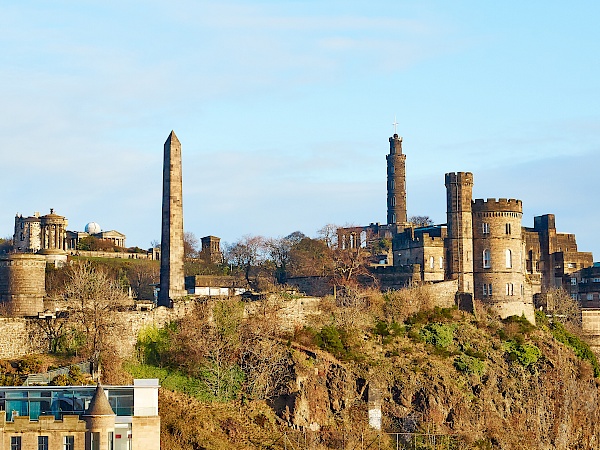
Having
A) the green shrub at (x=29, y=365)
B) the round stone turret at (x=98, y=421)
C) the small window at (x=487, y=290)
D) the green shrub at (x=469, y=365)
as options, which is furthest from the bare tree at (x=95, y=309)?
the small window at (x=487, y=290)

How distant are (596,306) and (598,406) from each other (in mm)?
25831

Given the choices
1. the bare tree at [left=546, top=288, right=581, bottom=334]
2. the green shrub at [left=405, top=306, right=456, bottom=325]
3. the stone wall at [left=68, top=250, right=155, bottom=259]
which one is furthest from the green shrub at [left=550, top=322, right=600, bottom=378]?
the stone wall at [left=68, top=250, right=155, bottom=259]

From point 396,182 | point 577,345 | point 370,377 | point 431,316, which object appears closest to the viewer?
point 370,377

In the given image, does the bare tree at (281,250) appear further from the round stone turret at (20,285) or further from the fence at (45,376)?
the fence at (45,376)

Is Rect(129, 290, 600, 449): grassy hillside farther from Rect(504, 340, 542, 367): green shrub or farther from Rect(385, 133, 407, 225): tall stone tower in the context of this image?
Rect(385, 133, 407, 225): tall stone tower

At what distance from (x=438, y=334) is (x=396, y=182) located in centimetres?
5898

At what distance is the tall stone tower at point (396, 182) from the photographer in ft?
417

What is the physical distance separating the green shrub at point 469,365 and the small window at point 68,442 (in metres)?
27.3

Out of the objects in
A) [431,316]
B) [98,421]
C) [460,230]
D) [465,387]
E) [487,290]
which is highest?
[460,230]

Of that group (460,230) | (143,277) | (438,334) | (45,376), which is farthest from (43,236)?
(45,376)

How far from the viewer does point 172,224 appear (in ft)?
219

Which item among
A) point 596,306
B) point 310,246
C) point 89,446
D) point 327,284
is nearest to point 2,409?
point 89,446

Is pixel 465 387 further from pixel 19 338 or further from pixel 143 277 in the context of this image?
pixel 143 277

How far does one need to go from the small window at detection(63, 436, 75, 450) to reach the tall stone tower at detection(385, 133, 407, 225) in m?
82.5
